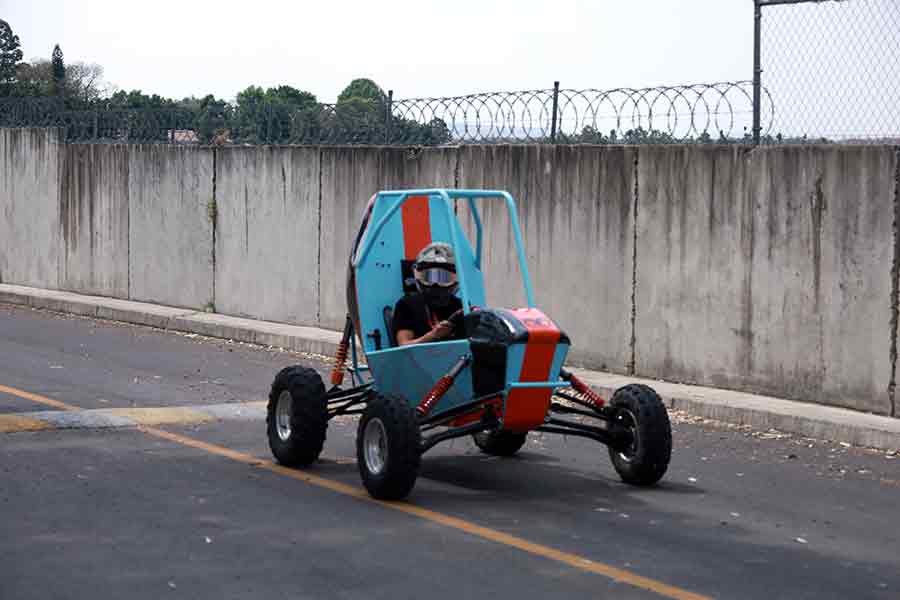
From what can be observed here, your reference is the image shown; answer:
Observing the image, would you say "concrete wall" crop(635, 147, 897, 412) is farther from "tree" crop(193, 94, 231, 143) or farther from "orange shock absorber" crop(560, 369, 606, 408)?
"tree" crop(193, 94, 231, 143)

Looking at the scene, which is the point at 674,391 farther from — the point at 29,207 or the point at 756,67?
the point at 29,207

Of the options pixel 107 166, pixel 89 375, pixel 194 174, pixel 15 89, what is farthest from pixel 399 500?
pixel 15 89

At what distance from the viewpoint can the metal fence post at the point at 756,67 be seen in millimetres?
13595

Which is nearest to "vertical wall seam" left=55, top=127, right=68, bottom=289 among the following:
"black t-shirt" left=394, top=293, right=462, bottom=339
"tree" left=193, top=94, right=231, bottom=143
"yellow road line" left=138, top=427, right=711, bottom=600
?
"tree" left=193, top=94, right=231, bottom=143

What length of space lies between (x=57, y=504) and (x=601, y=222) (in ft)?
24.6

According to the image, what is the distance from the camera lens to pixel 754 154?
13.5 meters

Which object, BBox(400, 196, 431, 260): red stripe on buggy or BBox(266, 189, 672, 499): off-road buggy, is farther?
BBox(400, 196, 431, 260): red stripe on buggy

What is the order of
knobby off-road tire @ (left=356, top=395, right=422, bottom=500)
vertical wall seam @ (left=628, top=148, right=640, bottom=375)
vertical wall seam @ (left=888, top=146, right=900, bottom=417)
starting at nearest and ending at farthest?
knobby off-road tire @ (left=356, top=395, right=422, bottom=500)
vertical wall seam @ (left=888, top=146, right=900, bottom=417)
vertical wall seam @ (left=628, top=148, right=640, bottom=375)

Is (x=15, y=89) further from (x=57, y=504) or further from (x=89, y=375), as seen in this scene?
(x=57, y=504)

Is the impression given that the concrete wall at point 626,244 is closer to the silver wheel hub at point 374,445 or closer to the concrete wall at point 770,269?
the concrete wall at point 770,269

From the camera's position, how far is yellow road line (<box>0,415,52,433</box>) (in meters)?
11.3

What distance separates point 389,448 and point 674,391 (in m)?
5.26

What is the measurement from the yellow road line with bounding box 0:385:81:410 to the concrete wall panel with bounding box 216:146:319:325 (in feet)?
19.7

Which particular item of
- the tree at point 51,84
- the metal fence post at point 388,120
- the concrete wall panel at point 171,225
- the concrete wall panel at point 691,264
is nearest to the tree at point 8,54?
the tree at point 51,84
